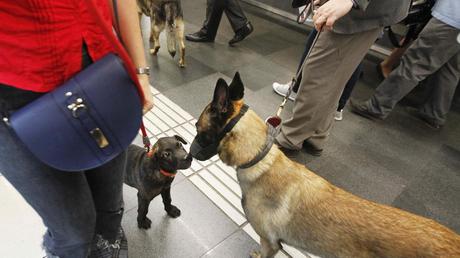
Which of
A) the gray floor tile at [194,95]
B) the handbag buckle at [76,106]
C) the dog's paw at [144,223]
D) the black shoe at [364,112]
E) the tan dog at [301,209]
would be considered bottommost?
the black shoe at [364,112]

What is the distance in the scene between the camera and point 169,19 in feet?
11.7

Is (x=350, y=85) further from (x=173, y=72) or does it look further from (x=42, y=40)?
(x=42, y=40)

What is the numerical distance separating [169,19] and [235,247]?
2.78 m

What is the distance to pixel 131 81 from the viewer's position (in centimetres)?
87

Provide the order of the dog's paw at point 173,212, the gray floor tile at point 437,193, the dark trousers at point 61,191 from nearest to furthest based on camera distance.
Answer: the dark trousers at point 61,191
the dog's paw at point 173,212
the gray floor tile at point 437,193

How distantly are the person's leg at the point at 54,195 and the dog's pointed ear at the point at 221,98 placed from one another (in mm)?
619

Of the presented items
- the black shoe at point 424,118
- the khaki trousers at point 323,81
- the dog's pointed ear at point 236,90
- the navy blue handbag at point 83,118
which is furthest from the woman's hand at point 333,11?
the black shoe at point 424,118

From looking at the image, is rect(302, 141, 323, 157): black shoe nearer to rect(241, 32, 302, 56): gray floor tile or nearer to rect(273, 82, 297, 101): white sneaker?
rect(273, 82, 297, 101): white sneaker

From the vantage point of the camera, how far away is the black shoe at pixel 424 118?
3368mm

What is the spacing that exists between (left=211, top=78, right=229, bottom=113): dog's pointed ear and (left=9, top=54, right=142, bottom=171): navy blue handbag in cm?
47

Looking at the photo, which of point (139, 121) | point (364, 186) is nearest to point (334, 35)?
point (364, 186)

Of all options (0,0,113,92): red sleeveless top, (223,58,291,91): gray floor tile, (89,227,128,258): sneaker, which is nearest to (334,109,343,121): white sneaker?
(223,58,291,91): gray floor tile

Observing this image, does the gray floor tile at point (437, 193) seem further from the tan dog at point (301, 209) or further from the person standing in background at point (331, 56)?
the tan dog at point (301, 209)

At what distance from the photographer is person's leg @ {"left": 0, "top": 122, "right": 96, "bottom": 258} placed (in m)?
0.82
